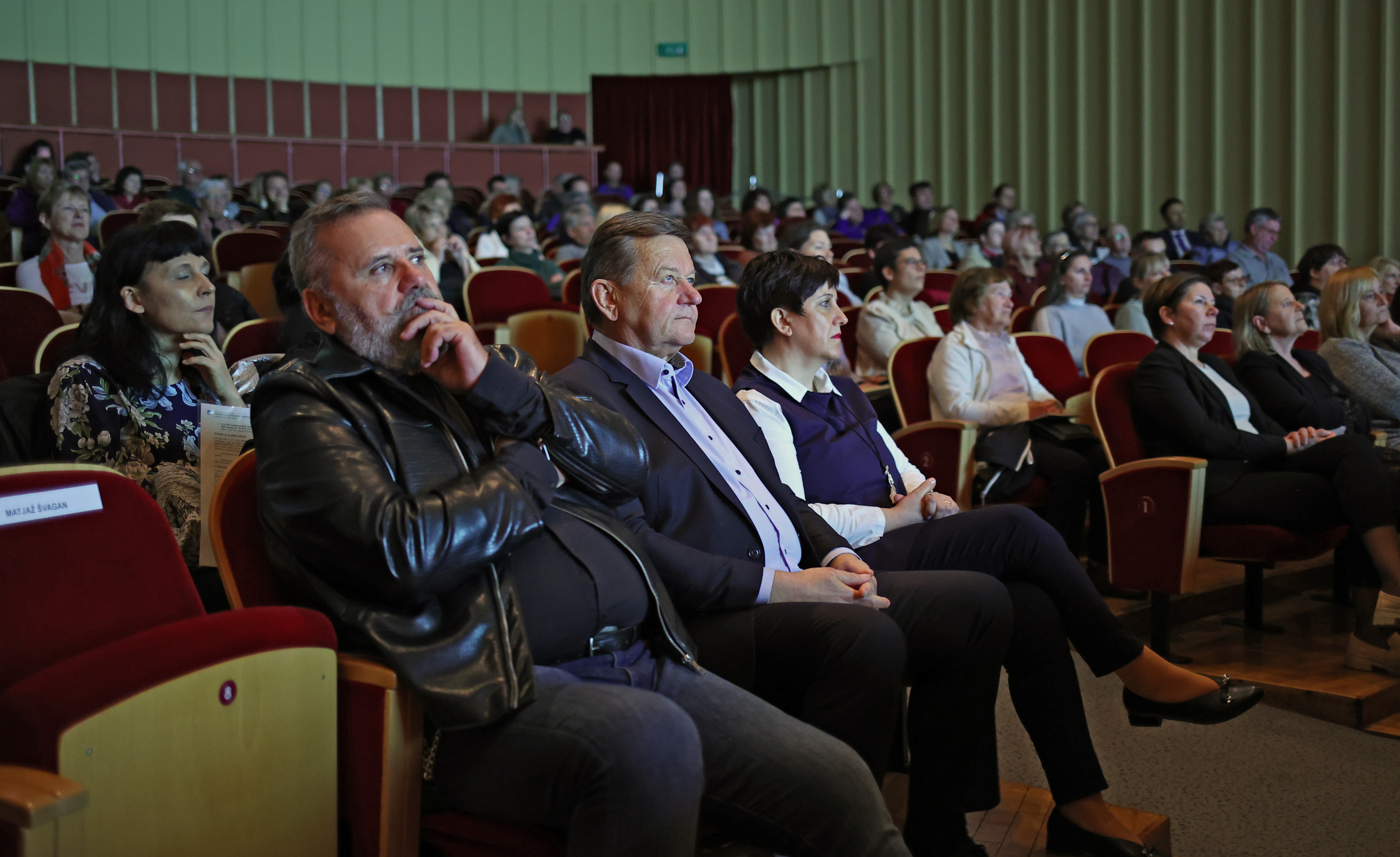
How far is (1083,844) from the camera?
1903 mm

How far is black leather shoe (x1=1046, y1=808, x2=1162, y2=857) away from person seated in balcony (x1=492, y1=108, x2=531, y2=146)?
443 inches

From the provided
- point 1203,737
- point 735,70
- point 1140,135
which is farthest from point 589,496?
point 735,70

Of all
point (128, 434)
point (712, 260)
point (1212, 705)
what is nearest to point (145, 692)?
point (128, 434)

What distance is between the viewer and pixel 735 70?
12.9 metres

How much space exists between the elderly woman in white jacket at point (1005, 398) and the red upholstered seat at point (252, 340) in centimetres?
198

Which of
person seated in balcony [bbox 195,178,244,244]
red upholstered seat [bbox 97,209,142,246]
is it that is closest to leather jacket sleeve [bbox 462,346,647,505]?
red upholstered seat [bbox 97,209,142,246]

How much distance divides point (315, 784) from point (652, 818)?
383 mm

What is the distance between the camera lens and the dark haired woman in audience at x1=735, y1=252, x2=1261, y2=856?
1.91 metres

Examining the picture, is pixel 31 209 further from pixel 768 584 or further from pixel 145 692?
pixel 145 692

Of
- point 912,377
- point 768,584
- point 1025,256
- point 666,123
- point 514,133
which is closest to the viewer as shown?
point 768,584

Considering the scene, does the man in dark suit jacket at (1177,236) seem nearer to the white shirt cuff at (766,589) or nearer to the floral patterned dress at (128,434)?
the white shirt cuff at (766,589)

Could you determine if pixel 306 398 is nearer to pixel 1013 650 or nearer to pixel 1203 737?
pixel 1013 650

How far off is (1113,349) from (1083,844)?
98.8 inches

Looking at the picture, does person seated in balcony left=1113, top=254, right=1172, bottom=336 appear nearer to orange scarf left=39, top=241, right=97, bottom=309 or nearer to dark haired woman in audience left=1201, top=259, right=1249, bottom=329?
dark haired woman in audience left=1201, top=259, right=1249, bottom=329
